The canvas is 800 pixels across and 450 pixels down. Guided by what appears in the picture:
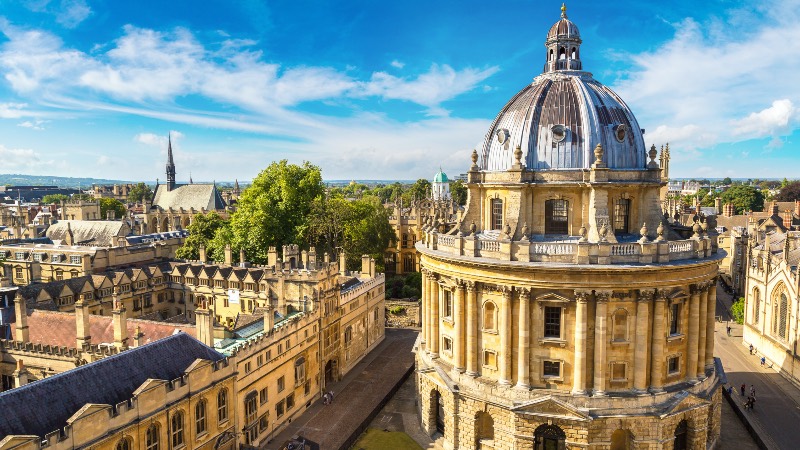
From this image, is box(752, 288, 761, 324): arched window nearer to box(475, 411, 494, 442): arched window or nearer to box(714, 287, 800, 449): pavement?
box(714, 287, 800, 449): pavement

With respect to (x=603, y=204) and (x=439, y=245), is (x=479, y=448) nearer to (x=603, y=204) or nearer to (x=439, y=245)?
(x=439, y=245)

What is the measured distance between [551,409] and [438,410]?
28.4 ft

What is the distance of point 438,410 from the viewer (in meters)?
36.2

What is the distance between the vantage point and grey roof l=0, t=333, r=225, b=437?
21.0 m

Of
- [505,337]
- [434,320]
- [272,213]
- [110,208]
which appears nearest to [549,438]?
[505,337]

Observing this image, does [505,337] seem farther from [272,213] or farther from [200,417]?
[272,213]

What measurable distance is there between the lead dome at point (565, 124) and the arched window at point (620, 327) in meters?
9.01

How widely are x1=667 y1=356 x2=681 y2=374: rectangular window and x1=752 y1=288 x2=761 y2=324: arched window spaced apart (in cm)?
2600

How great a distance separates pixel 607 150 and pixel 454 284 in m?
12.4

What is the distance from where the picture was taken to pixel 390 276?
8631 centimetres

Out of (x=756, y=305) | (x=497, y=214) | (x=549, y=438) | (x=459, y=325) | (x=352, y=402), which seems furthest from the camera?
(x=756, y=305)

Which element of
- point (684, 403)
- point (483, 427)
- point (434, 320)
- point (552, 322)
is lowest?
point (483, 427)

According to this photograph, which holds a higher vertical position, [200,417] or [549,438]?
[200,417]

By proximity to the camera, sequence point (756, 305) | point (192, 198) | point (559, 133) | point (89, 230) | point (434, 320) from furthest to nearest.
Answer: point (192, 198) → point (89, 230) → point (756, 305) → point (434, 320) → point (559, 133)
